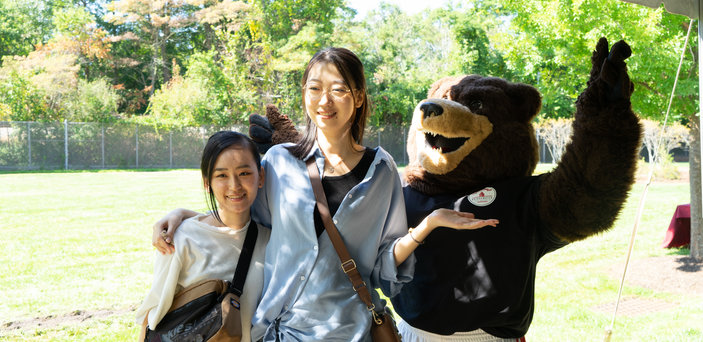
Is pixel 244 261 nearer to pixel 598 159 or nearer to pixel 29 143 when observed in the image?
pixel 598 159

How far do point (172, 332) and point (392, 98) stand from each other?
21708mm

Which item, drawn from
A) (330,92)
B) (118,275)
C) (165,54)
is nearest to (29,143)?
(165,54)

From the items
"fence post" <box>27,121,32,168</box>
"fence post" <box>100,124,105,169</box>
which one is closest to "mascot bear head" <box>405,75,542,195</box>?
"fence post" <box>27,121,32,168</box>

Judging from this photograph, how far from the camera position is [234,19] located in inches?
1025

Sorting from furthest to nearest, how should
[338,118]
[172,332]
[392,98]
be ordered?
1. [392,98]
2. [338,118]
3. [172,332]

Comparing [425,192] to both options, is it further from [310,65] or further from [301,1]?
[301,1]

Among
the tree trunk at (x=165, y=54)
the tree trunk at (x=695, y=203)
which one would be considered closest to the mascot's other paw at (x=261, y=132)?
the tree trunk at (x=695, y=203)

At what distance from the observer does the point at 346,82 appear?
1.84 metres

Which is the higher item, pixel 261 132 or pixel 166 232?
pixel 261 132

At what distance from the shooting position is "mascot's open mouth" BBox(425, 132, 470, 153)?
2.15 m

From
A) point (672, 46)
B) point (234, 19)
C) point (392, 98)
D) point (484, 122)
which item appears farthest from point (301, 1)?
point (484, 122)

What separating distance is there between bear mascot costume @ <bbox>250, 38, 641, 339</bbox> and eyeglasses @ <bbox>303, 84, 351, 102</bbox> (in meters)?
0.38

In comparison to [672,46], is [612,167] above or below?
below

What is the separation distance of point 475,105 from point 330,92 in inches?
25.6
